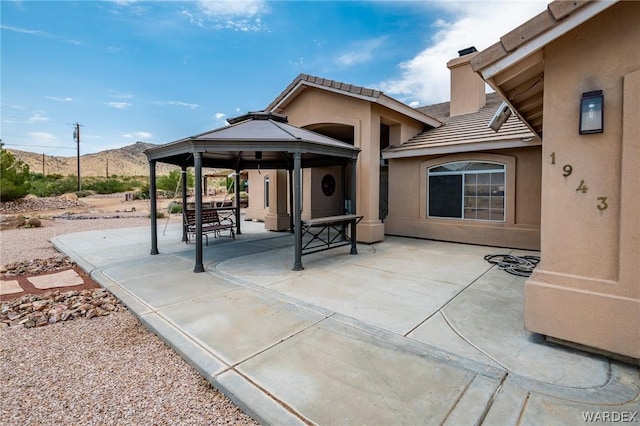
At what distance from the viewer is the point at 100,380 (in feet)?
8.77

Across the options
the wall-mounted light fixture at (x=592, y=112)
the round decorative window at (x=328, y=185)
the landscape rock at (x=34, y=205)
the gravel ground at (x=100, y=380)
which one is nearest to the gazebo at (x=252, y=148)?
the gravel ground at (x=100, y=380)

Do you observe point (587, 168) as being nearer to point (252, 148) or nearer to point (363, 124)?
point (252, 148)

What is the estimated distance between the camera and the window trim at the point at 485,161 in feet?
27.1

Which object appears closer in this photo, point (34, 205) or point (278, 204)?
point (278, 204)

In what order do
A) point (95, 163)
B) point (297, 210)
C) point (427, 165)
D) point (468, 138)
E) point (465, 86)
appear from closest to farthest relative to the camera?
1. point (297, 210)
2. point (468, 138)
3. point (427, 165)
4. point (465, 86)
5. point (95, 163)

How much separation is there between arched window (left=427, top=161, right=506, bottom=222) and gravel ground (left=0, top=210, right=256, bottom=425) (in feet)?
28.4

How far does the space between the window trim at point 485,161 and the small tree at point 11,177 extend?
2481 cm

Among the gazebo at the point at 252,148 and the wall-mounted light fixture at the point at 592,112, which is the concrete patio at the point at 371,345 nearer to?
the gazebo at the point at 252,148

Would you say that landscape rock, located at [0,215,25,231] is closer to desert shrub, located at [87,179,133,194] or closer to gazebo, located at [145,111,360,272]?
gazebo, located at [145,111,360,272]

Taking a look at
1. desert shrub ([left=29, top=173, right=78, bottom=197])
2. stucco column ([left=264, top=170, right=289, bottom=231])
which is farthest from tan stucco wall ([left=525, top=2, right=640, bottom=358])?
desert shrub ([left=29, top=173, right=78, bottom=197])

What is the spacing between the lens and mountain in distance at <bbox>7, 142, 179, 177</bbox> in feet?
195

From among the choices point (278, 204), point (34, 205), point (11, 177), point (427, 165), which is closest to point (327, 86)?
point (427, 165)

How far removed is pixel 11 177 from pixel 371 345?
26295 millimetres

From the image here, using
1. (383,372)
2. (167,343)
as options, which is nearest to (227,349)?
(167,343)
